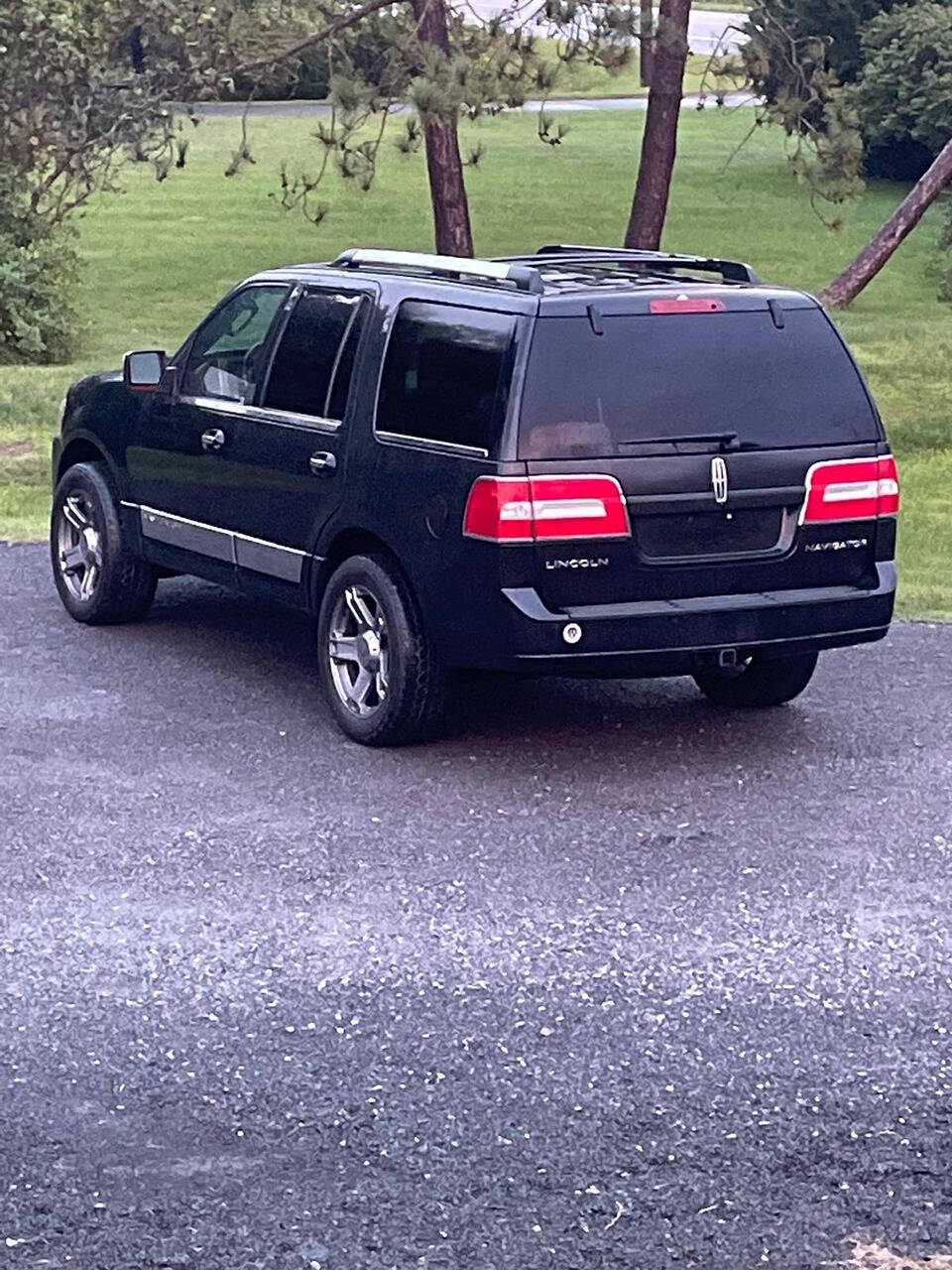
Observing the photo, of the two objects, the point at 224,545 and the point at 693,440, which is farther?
the point at 224,545

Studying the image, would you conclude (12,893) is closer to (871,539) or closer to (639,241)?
(871,539)

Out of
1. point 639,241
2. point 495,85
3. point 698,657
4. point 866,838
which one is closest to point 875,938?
point 866,838

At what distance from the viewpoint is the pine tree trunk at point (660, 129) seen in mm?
21281

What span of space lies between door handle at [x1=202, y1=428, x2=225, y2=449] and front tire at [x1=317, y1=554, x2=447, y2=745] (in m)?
1.07

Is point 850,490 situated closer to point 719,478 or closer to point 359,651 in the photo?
point 719,478

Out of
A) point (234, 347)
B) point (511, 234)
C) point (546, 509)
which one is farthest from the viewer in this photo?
point (511, 234)

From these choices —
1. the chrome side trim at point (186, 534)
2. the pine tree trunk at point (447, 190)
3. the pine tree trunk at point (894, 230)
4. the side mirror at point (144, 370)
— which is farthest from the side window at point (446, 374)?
the pine tree trunk at point (894, 230)

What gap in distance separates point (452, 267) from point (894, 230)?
1833 centimetres

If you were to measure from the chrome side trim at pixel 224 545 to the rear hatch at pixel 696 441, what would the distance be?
5.11ft

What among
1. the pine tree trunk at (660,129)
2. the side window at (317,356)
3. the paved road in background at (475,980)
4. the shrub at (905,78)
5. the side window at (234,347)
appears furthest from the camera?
the shrub at (905,78)

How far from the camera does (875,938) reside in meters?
6.42

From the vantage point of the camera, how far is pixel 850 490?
27.3ft

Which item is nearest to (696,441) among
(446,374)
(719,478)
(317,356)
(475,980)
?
(719,478)

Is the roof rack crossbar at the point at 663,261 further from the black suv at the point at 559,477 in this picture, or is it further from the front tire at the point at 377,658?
the front tire at the point at 377,658
